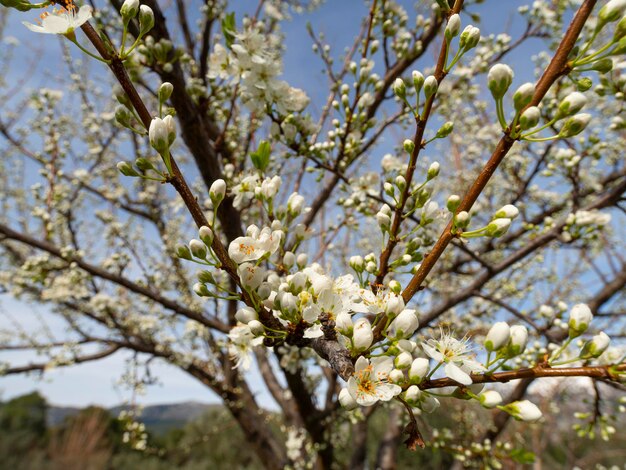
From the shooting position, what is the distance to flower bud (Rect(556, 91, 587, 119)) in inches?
31.6

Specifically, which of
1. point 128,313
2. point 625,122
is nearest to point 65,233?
point 128,313

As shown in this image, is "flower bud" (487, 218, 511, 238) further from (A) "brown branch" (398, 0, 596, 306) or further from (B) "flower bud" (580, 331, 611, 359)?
(B) "flower bud" (580, 331, 611, 359)

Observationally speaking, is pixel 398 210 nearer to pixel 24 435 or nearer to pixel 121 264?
pixel 121 264

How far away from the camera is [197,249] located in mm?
973

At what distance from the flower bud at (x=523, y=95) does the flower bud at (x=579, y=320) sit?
464mm

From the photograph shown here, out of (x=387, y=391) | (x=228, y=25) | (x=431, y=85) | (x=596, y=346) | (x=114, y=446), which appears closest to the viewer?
(x=596, y=346)

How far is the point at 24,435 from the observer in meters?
13.3

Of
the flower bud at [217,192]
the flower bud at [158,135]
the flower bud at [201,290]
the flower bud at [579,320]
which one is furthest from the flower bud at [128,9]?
the flower bud at [579,320]

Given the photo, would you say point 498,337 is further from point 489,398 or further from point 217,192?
point 217,192

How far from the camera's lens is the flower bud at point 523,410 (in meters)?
0.80

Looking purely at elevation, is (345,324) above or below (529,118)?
below

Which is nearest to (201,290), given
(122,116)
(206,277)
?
(206,277)

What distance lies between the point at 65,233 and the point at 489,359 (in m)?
6.89

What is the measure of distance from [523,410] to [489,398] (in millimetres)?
69
